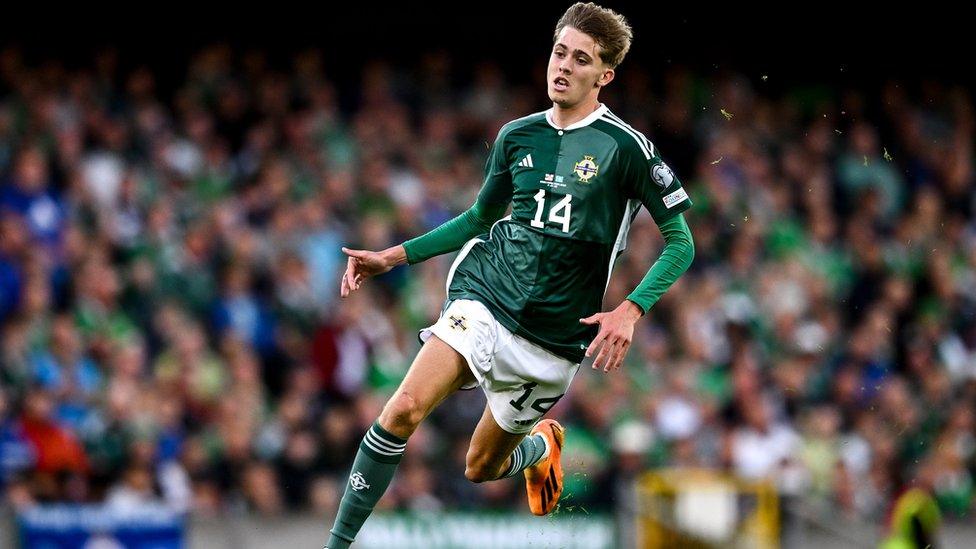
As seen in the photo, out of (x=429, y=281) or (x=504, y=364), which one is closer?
(x=504, y=364)

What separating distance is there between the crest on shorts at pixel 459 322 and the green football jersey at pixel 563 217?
0.14 metres

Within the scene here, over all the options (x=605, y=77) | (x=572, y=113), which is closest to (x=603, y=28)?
(x=605, y=77)

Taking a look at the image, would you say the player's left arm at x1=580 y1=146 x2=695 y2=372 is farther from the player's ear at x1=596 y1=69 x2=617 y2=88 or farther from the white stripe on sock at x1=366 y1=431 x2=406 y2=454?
the white stripe on sock at x1=366 y1=431 x2=406 y2=454

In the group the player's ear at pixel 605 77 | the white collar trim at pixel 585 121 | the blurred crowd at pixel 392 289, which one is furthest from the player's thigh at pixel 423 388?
the blurred crowd at pixel 392 289

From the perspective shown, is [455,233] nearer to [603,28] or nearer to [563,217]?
[563,217]

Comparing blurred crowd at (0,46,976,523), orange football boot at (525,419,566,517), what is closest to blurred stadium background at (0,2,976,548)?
blurred crowd at (0,46,976,523)

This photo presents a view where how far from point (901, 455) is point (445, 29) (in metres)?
6.58

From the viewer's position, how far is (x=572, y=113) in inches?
270

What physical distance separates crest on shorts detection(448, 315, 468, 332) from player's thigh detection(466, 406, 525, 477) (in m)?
0.56

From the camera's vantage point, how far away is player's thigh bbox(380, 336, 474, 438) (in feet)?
21.6

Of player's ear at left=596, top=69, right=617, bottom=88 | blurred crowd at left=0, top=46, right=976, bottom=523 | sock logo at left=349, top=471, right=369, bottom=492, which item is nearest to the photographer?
sock logo at left=349, top=471, right=369, bottom=492

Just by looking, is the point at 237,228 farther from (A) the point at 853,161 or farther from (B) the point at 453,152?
(A) the point at 853,161

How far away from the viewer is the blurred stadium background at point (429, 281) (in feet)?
38.2

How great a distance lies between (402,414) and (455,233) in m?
0.96
